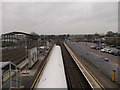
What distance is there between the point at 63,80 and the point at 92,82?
8.45 feet

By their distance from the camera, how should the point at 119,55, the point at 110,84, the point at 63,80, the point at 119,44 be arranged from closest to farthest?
the point at 110,84 < the point at 63,80 < the point at 119,55 < the point at 119,44

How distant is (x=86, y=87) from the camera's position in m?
8.23

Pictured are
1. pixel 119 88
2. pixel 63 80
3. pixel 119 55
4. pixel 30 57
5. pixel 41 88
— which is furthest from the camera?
pixel 119 55

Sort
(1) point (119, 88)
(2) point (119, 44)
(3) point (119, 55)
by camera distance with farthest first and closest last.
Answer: (2) point (119, 44) < (3) point (119, 55) < (1) point (119, 88)

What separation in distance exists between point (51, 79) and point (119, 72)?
16.3 ft

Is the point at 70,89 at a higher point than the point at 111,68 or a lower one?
lower

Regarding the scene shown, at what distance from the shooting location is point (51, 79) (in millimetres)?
10273

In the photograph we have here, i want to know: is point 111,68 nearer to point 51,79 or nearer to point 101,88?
point 101,88

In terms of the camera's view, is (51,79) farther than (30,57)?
No

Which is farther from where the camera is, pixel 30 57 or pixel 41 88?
pixel 30 57

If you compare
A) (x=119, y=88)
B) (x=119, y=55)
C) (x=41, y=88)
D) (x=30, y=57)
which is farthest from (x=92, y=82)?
(x=119, y=55)

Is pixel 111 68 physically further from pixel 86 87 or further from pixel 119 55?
pixel 119 55

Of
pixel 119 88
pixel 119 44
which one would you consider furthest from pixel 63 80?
pixel 119 44

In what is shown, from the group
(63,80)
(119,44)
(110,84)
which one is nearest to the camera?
(110,84)
